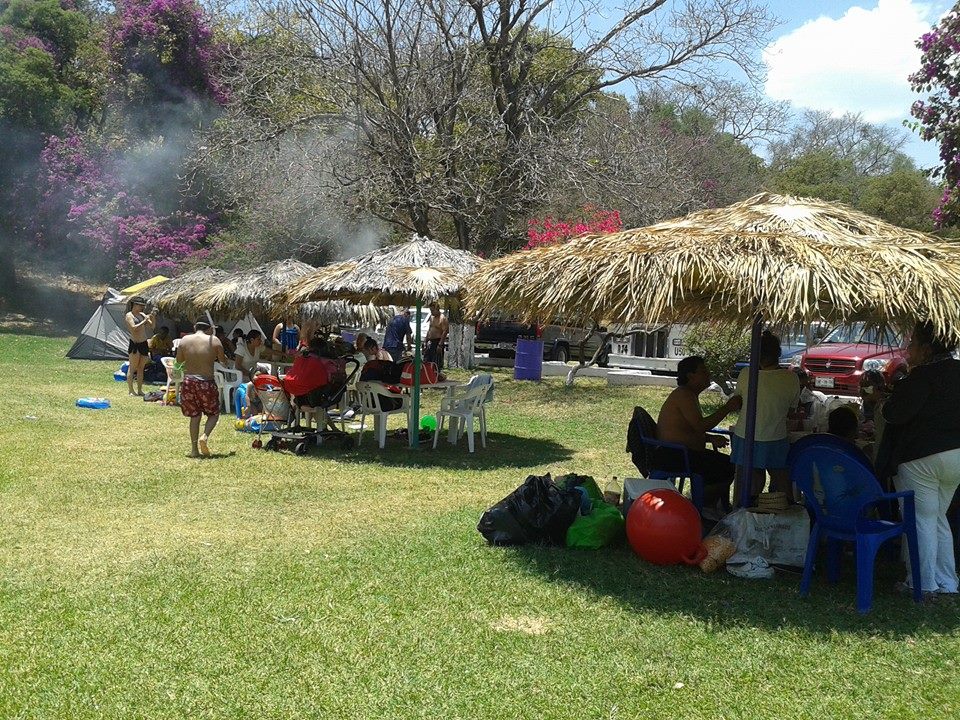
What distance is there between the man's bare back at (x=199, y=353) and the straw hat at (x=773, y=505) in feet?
19.1

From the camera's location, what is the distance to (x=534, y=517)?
6414mm

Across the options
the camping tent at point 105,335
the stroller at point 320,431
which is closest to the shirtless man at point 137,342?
the stroller at point 320,431

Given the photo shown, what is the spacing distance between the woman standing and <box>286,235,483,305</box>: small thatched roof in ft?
14.5

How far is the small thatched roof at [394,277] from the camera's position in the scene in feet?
34.0

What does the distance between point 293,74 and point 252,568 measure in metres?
15.7

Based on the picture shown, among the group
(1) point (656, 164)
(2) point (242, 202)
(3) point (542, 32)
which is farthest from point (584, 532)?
(2) point (242, 202)

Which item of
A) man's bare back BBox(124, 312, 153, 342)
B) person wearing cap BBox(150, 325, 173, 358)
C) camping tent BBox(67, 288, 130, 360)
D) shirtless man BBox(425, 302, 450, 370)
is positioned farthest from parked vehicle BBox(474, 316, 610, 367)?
man's bare back BBox(124, 312, 153, 342)

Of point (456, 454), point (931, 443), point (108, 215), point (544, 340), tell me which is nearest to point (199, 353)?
point (456, 454)

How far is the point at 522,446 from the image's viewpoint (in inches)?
448

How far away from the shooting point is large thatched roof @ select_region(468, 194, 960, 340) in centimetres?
521

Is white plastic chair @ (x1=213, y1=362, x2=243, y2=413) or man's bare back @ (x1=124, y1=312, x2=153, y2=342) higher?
man's bare back @ (x1=124, y1=312, x2=153, y2=342)

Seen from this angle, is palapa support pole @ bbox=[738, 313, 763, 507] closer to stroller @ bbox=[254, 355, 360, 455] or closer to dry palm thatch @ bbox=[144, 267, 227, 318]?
stroller @ bbox=[254, 355, 360, 455]

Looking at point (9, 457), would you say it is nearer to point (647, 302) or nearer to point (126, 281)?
point (647, 302)

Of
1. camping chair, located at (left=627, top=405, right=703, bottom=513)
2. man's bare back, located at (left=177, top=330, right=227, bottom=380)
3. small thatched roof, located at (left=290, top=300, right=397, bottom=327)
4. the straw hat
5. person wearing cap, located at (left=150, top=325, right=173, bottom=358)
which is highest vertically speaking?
small thatched roof, located at (left=290, top=300, right=397, bottom=327)
